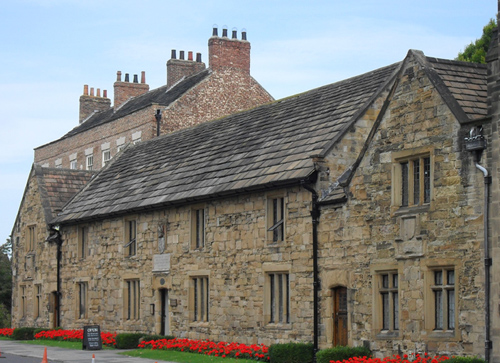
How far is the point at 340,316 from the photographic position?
23.4 metres

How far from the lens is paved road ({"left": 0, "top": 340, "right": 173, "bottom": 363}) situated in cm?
2522

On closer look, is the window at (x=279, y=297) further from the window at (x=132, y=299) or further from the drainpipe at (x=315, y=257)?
the window at (x=132, y=299)

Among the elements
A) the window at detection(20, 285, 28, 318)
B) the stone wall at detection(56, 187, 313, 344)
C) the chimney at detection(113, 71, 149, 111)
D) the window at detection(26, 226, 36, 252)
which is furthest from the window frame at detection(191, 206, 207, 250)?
the chimney at detection(113, 71, 149, 111)

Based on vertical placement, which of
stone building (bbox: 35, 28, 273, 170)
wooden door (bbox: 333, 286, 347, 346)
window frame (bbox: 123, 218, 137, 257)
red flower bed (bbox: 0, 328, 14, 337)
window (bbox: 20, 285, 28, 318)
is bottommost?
red flower bed (bbox: 0, 328, 14, 337)

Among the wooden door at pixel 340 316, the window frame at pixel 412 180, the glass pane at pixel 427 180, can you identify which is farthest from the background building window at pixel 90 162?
the glass pane at pixel 427 180

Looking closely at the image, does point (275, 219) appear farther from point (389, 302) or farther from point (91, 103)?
point (91, 103)

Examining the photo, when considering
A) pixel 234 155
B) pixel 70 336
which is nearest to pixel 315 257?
pixel 234 155

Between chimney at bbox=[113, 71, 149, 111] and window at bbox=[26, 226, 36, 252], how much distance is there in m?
17.3

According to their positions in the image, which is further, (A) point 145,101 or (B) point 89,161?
(B) point 89,161

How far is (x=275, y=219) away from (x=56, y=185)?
17709 millimetres

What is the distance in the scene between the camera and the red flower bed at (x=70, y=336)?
1261 inches

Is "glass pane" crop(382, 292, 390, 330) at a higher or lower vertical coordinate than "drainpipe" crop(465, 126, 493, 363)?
lower

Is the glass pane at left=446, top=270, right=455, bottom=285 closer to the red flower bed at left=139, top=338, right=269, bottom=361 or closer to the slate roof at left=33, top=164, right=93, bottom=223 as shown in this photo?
the red flower bed at left=139, top=338, right=269, bottom=361

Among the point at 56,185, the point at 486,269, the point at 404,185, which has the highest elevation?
the point at 56,185
